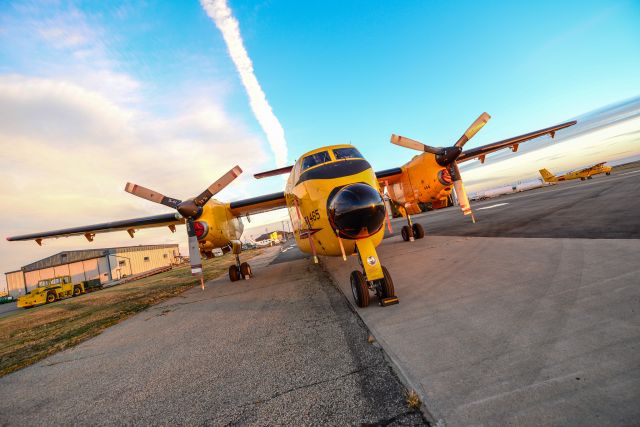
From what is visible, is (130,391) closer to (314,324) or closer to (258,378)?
(258,378)

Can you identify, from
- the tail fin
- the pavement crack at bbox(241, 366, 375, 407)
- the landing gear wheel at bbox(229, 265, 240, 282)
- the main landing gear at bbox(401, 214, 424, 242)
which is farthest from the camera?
the tail fin

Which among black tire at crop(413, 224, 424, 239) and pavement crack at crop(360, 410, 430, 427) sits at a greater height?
black tire at crop(413, 224, 424, 239)

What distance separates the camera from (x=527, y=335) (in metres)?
3.16

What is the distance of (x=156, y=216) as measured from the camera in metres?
12.4

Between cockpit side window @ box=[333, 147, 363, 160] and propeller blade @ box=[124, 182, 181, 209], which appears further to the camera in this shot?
propeller blade @ box=[124, 182, 181, 209]

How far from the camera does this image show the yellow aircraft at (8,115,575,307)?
5238 mm

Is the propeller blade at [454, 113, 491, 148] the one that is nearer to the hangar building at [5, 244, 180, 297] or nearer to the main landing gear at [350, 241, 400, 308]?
the main landing gear at [350, 241, 400, 308]

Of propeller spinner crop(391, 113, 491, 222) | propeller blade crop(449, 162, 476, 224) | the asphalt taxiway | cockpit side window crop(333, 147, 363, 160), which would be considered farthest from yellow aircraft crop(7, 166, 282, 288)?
propeller blade crop(449, 162, 476, 224)

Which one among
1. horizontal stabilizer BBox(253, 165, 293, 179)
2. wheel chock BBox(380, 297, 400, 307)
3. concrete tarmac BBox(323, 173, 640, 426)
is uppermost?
horizontal stabilizer BBox(253, 165, 293, 179)

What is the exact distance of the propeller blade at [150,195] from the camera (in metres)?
9.88

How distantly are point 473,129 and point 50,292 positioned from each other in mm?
35072

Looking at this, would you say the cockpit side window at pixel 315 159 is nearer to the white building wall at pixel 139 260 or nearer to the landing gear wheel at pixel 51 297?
the landing gear wheel at pixel 51 297

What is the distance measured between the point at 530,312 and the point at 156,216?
44.6ft

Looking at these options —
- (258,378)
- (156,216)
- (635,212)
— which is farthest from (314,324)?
(635,212)
